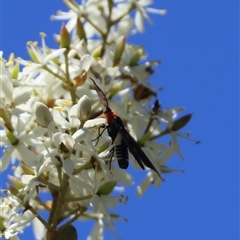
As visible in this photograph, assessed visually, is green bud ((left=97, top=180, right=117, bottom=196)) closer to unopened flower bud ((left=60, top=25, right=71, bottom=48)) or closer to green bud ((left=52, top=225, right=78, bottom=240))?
green bud ((left=52, top=225, right=78, bottom=240))

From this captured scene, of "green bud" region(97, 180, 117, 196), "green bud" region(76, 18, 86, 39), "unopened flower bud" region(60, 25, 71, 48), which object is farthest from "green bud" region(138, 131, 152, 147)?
"green bud" region(76, 18, 86, 39)

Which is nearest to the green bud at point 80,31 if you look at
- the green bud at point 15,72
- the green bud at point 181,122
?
the green bud at point 15,72

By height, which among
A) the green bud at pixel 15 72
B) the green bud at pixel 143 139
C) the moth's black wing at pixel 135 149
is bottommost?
the moth's black wing at pixel 135 149

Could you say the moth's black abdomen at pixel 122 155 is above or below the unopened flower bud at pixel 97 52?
below

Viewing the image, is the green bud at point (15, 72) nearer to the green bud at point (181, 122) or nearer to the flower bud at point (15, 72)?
the flower bud at point (15, 72)

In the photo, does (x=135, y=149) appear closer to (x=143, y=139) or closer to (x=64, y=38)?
(x=143, y=139)

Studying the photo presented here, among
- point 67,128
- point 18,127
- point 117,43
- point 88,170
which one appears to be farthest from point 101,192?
point 117,43

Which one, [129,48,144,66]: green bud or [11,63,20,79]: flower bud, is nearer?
[11,63,20,79]: flower bud

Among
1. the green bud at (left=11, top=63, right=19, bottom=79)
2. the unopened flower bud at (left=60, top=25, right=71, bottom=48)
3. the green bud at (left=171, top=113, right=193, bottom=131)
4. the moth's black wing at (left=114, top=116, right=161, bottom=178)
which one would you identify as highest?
the unopened flower bud at (left=60, top=25, right=71, bottom=48)
